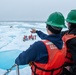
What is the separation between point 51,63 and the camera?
1.21 metres

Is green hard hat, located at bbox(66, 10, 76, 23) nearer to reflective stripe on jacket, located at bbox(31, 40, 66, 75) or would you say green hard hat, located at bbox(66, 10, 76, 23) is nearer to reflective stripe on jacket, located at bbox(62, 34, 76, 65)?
reflective stripe on jacket, located at bbox(62, 34, 76, 65)

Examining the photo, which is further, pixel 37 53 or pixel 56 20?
pixel 56 20

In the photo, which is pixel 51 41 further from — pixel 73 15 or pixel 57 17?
pixel 73 15

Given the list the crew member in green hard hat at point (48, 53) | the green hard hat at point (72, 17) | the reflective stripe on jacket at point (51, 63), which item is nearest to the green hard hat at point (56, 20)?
the crew member in green hard hat at point (48, 53)

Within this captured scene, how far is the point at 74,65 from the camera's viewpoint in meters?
1.53

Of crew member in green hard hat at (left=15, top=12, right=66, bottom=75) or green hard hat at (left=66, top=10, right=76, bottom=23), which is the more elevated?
green hard hat at (left=66, top=10, right=76, bottom=23)

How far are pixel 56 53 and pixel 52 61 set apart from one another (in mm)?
63

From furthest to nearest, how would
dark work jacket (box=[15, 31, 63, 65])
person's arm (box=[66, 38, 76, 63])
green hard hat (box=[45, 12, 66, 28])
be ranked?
person's arm (box=[66, 38, 76, 63]) < green hard hat (box=[45, 12, 66, 28]) < dark work jacket (box=[15, 31, 63, 65])

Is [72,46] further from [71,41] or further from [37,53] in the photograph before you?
[37,53]

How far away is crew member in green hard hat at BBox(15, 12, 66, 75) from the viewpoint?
1.16 meters

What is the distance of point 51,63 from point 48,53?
0.08 meters

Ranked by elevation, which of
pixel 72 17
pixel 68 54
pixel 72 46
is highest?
pixel 72 17

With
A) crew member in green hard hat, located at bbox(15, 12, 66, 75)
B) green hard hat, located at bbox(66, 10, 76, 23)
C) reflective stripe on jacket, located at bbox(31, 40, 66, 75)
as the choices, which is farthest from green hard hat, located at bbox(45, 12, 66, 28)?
green hard hat, located at bbox(66, 10, 76, 23)

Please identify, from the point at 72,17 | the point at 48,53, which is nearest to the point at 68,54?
→ the point at 72,17
